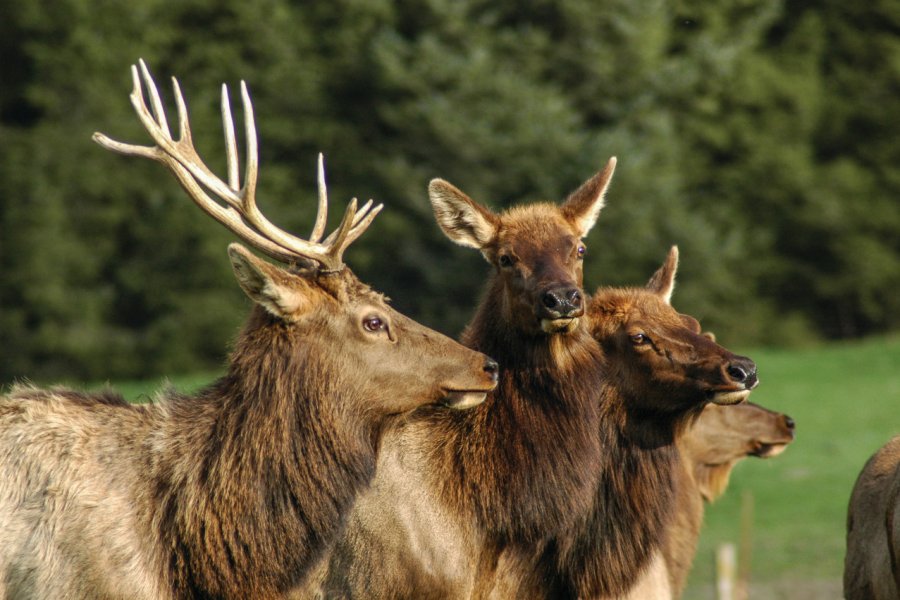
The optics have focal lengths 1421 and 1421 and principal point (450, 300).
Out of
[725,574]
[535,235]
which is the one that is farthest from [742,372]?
[725,574]

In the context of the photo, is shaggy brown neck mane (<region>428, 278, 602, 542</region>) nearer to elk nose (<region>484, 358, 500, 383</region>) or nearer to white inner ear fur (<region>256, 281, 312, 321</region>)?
elk nose (<region>484, 358, 500, 383</region>)

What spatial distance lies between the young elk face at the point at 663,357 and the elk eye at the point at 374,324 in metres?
1.84

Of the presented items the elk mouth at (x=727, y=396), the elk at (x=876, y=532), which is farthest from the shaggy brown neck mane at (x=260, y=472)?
the elk at (x=876, y=532)

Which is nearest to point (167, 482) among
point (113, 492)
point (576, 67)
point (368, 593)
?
point (113, 492)

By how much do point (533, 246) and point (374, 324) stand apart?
1.43 m

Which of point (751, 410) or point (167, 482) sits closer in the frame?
point (167, 482)

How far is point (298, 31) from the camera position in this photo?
36.9 m

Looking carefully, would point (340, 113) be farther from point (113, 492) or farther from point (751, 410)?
point (113, 492)

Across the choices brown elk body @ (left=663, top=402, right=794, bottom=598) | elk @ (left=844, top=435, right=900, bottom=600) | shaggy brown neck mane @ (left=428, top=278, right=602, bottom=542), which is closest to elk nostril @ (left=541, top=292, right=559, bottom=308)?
shaggy brown neck mane @ (left=428, top=278, right=602, bottom=542)

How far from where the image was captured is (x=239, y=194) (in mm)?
7441

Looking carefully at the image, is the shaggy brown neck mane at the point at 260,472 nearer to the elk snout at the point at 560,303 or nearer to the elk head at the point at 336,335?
the elk head at the point at 336,335

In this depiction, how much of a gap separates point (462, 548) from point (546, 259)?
1.68 m

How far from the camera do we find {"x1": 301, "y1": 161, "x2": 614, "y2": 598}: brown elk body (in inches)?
294

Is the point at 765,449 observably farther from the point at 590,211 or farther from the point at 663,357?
the point at 590,211
